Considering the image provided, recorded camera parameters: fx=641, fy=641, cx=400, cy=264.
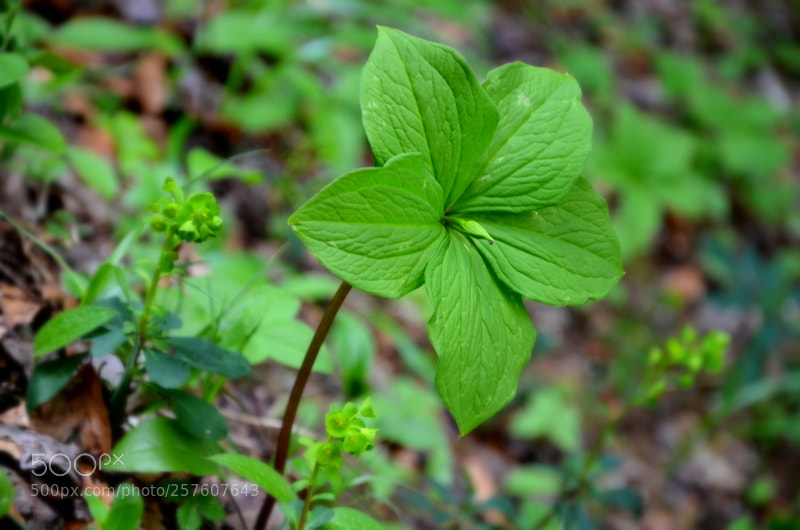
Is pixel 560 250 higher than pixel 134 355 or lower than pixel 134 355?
higher

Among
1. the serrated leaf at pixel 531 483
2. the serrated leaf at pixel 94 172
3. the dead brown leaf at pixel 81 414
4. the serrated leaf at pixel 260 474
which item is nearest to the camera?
the serrated leaf at pixel 260 474

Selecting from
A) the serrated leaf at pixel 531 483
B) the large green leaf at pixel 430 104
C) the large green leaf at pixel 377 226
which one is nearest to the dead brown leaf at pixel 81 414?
the large green leaf at pixel 377 226

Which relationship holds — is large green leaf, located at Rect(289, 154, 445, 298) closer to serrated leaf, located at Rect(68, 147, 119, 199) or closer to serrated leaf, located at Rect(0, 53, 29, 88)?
serrated leaf, located at Rect(0, 53, 29, 88)

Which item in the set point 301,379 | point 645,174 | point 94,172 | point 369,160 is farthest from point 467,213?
point 645,174

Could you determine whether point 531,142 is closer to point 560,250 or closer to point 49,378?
point 560,250

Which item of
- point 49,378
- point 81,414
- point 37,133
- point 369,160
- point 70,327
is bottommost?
point 369,160

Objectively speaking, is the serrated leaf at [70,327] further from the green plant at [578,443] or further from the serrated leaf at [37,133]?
the green plant at [578,443]

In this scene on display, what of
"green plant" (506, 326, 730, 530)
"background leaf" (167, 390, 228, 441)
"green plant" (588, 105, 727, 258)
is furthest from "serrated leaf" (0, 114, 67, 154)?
"green plant" (588, 105, 727, 258)
